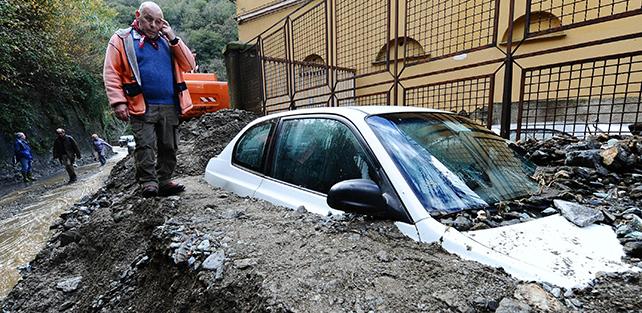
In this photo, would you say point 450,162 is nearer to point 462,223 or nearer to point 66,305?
point 462,223

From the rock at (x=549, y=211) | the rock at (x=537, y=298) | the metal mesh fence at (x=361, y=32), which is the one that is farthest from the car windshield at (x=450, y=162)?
the metal mesh fence at (x=361, y=32)

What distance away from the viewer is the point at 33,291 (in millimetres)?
3186

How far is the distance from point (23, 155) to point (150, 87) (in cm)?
1112

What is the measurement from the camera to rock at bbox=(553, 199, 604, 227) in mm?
1455

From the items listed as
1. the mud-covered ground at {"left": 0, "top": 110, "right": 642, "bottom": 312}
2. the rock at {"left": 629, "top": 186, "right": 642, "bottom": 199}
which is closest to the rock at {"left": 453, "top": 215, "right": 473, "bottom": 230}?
the mud-covered ground at {"left": 0, "top": 110, "right": 642, "bottom": 312}

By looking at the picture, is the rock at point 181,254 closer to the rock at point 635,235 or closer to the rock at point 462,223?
the rock at point 462,223

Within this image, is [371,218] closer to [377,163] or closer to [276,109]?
[377,163]

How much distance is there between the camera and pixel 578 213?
1512 millimetres

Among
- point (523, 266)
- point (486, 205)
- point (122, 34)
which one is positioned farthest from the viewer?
point (122, 34)

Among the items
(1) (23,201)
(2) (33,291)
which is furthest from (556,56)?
(1) (23,201)

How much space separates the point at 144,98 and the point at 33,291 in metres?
2.26

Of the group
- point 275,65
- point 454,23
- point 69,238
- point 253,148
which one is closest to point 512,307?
point 253,148

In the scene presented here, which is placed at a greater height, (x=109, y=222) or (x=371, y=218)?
(x=371, y=218)

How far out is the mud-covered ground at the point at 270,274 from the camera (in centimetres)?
115
